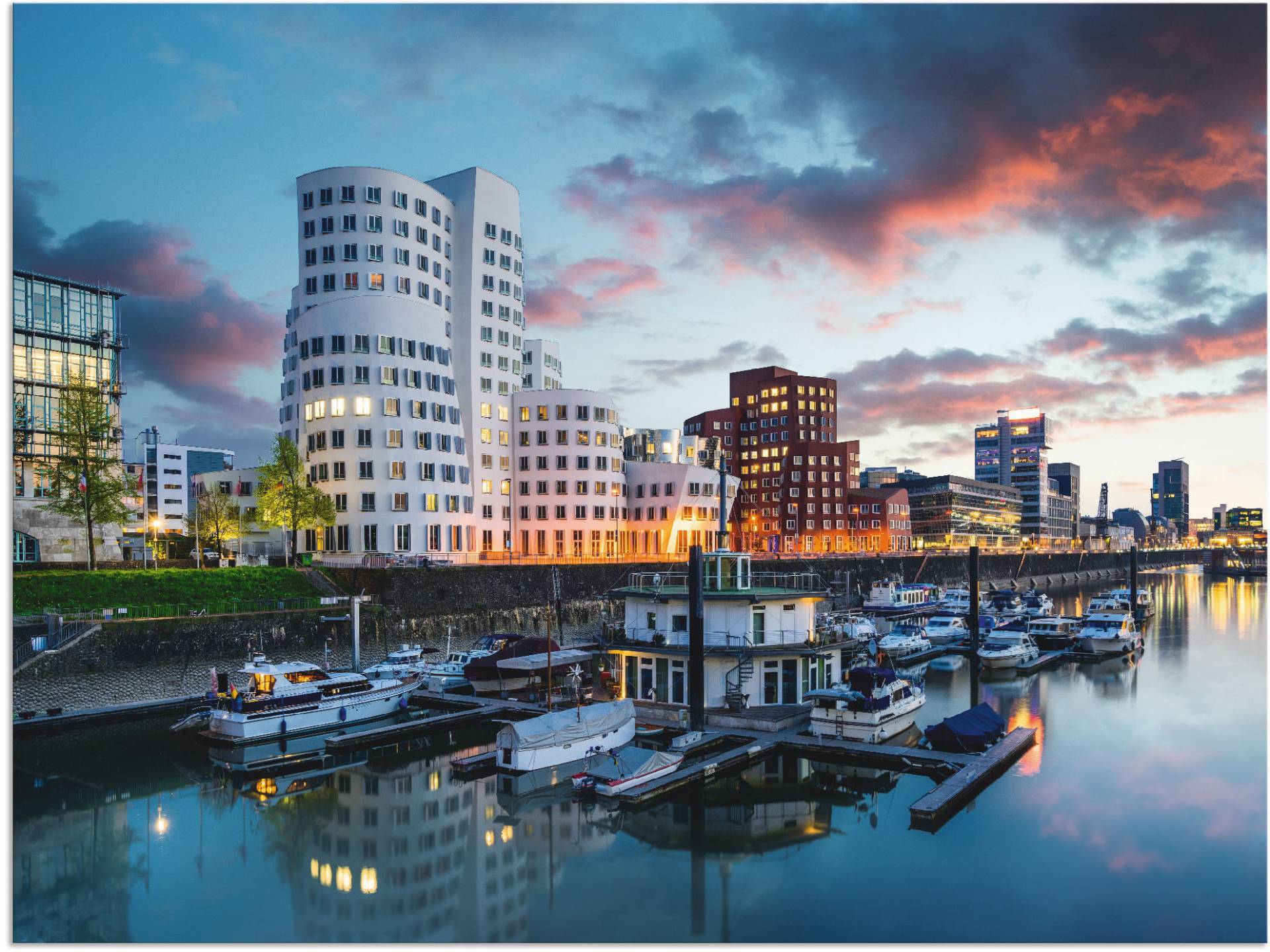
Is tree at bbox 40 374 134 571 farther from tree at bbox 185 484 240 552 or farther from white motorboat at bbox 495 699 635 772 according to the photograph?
white motorboat at bbox 495 699 635 772

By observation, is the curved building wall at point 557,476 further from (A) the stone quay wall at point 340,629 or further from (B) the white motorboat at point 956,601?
(B) the white motorboat at point 956,601

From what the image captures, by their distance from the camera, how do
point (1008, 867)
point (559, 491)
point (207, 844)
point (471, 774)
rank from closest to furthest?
point (1008, 867), point (207, 844), point (471, 774), point (559, 491)

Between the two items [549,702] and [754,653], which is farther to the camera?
[549,702]

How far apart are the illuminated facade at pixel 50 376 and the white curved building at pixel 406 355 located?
1974 cm

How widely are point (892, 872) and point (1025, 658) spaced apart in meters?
51.4

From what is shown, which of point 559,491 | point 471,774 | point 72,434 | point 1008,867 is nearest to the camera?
point 1008,867

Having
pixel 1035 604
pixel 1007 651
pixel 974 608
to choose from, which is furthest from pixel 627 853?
pixel 1035 604

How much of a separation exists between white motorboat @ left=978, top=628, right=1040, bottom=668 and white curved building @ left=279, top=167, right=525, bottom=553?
5920 centimetres

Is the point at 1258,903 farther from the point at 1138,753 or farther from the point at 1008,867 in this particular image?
the point at 1138,753

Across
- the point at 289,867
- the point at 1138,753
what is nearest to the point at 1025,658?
the point at 1138,753

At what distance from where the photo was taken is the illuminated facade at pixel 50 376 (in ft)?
248

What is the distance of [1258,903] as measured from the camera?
26625 millimetres

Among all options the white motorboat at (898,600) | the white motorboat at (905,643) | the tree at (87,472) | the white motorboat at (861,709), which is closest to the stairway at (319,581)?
the tree at (87,472)

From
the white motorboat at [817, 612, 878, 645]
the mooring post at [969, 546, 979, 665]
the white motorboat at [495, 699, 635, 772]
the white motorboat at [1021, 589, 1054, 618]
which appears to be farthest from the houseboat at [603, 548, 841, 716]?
the white motorboat at [1021, 589, 1054, 618]
